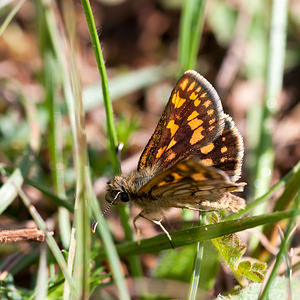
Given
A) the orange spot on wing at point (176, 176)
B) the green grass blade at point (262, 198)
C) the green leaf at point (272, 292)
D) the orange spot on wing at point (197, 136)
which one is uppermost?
the orange spot on wing at point (197, 136)

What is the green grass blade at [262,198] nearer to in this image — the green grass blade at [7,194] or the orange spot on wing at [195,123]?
the orange spot on wing at [195,123]

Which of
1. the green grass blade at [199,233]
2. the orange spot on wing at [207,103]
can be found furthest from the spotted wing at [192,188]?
the orange spot on wing at [207,103]

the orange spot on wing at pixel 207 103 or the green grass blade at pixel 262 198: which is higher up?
the orange spot on wing at pixel 207 103

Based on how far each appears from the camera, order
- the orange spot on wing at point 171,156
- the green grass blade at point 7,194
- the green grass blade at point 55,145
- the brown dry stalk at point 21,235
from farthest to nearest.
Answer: the green grass blade at point 55,145 < the orange spot on wing at point 171,156 < the green grass blade at point 7,194 < the brown dry stalk at point 21,235

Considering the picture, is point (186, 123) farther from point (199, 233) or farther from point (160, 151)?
point (199, 233)

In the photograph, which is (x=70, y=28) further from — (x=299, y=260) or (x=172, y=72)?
(x=172, y=72)

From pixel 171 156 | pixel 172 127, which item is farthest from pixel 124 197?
pixel 172 127

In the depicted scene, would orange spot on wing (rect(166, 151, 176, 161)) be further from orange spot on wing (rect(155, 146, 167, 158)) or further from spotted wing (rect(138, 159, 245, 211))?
spotted wing (rect(138, 159, 245, 211))

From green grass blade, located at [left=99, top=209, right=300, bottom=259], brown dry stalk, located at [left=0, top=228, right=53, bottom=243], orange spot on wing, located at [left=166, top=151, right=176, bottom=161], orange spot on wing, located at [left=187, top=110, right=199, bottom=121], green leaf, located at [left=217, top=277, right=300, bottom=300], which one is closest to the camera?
green grass blade, located at [left=99, top=209, right=300, bottom=259]

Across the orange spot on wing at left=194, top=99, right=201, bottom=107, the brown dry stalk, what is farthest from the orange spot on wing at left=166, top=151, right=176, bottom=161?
the brown dry stalk
